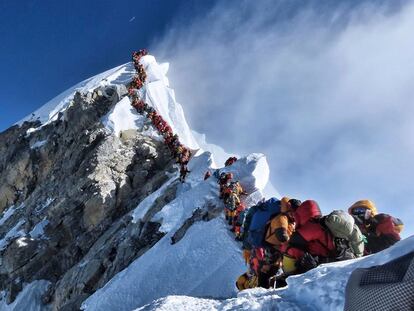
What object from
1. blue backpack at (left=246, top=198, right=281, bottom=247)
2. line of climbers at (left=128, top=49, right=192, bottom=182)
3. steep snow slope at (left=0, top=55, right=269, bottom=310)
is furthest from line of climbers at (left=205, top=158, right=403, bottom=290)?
Answer: line of climbers at (left=128, top=49, right=192, bottom=182)

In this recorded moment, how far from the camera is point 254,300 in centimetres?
614

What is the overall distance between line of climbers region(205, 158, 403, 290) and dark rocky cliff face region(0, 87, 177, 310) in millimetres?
10180

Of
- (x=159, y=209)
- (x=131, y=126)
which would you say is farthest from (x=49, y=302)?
(x=131, y=126)

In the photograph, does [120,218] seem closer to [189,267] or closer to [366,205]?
[189,267]

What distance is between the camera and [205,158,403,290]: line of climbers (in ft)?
24.1

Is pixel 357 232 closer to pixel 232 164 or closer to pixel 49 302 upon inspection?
pixel 232 164

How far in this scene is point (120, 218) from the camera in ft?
83.6

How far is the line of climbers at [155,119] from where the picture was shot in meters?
25.9

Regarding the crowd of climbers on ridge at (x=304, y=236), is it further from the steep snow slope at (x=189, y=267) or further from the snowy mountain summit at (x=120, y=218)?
the steep snow slope at (x=189, y=267)

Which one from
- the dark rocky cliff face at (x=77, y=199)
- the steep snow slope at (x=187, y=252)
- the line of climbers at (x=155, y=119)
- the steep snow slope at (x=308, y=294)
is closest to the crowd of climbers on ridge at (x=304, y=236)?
the steep snow slope at (x=308, y=294)

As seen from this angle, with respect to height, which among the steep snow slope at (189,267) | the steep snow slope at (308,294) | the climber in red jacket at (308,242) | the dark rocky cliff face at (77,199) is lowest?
the steep snow slope at (308,294)

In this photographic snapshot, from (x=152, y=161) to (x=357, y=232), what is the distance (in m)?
24.1

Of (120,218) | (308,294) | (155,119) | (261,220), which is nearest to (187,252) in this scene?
(261,220)

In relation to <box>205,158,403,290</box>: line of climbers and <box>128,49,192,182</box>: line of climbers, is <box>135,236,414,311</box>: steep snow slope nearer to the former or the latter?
<box>205,158,403,290</box>: line of climbers
